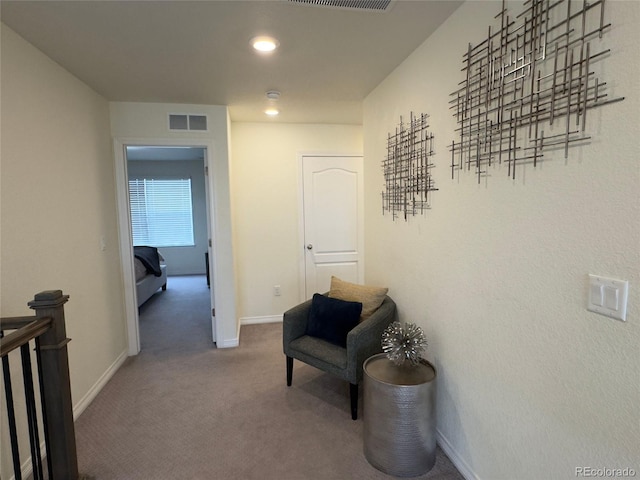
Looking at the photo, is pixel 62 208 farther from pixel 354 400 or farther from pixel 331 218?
pixel 331 218

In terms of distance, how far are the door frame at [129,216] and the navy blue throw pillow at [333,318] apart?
1.25m

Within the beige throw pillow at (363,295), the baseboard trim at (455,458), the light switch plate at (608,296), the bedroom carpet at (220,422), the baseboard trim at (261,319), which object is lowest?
the bedroom carpet at (220,422)

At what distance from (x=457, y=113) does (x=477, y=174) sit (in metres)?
0.37

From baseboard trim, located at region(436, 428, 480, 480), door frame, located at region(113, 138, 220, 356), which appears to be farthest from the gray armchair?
door frame, located at region(113, 138, 220, 356)

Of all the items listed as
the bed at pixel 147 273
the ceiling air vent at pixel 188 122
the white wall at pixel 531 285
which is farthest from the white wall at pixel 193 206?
the white wall at pixel 531 285

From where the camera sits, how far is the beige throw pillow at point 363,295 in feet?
8.70

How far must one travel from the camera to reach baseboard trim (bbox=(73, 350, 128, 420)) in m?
2.48

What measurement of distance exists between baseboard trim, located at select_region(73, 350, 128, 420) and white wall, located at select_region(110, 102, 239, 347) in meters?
0.87

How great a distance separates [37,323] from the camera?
1537 mm

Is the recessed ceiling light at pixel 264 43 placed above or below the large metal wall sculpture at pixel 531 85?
above

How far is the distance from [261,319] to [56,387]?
273cm

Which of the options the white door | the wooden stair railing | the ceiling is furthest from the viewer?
the white door

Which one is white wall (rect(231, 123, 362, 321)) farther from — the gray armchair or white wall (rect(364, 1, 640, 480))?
white wall (rect(364, 1, 640, 480))

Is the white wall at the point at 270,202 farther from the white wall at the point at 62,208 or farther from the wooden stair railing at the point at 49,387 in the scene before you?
the wooden stair railing at the point at 49,387
